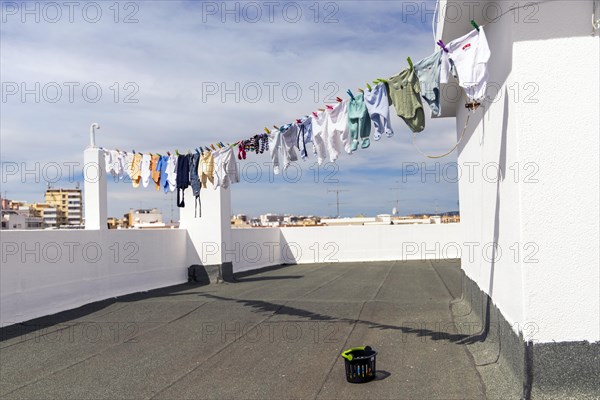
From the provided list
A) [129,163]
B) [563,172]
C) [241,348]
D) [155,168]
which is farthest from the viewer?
[129,163]

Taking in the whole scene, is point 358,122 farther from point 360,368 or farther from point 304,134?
point 360,368

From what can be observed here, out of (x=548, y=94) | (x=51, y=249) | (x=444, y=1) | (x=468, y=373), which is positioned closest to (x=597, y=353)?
(x=468, y=373)

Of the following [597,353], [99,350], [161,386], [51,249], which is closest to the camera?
[597,353]

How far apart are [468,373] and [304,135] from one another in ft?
14.3

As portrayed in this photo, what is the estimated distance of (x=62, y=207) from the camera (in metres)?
140

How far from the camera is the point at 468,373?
6.17m

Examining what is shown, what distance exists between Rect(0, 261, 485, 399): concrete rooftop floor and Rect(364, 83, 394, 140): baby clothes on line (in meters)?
3.03

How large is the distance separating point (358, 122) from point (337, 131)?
1.90 feet

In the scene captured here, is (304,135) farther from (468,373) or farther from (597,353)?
(597,353)

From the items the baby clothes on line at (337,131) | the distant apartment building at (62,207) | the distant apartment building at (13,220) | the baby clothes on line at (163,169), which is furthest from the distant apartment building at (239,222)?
the distant apartment building at (62,207)

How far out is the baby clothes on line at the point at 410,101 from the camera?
21.3ft

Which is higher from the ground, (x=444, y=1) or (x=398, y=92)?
(x=444, y=1)

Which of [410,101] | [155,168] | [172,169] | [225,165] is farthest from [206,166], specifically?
[410,101]

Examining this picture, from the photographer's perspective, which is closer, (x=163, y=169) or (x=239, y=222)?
(x=163, y=169)
